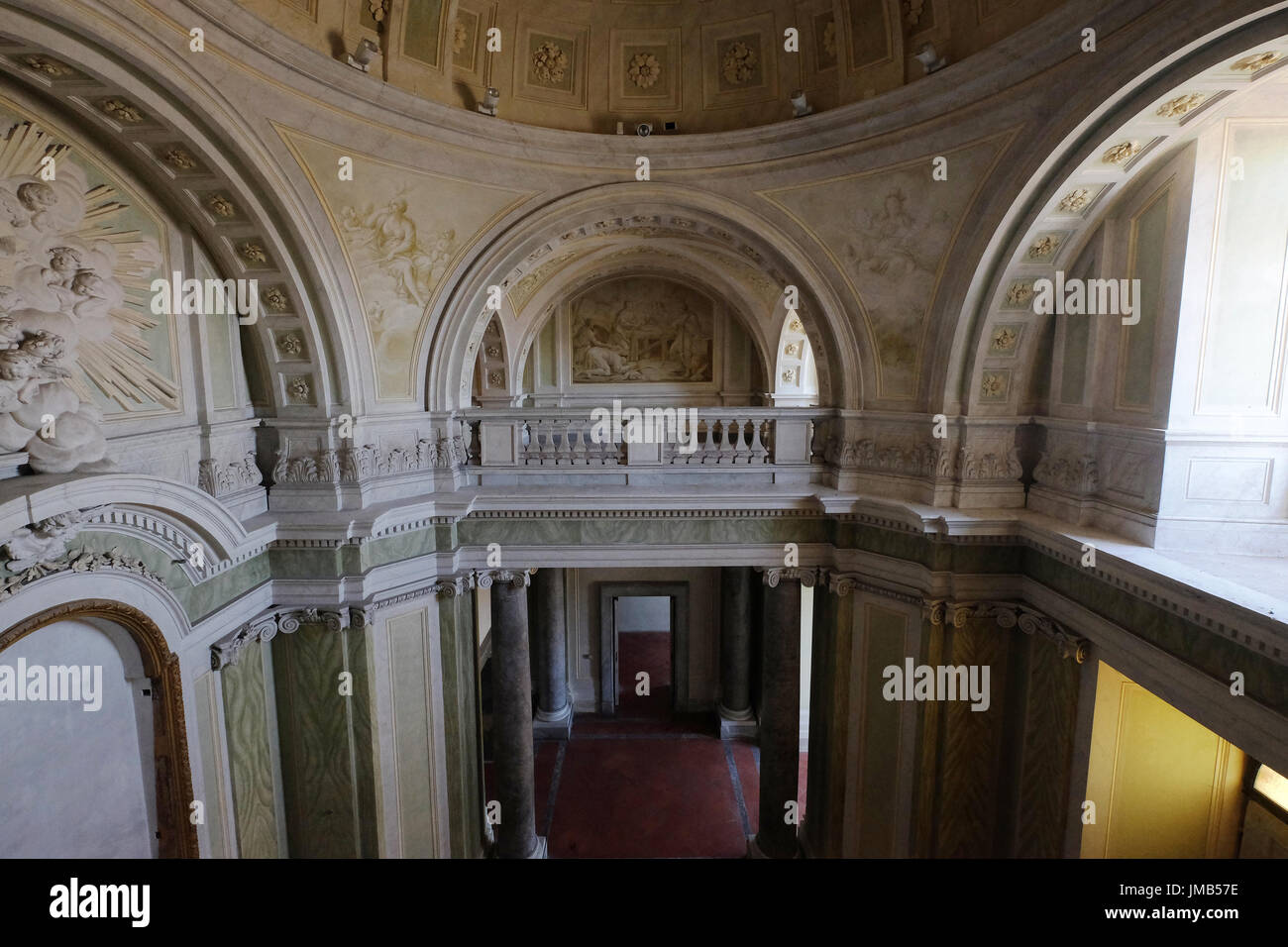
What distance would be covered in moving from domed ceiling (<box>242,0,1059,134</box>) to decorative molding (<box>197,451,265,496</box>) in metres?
4.05

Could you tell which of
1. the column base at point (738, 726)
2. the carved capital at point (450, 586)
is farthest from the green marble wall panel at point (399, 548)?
the column base at point (738, 726)

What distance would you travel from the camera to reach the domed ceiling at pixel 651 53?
6.48m

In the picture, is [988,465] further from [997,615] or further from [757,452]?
[757,452]

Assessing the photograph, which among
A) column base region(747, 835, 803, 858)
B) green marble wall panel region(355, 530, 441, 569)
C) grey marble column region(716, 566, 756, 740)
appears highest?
green marble wall panel region(355, 530, 441, 569)

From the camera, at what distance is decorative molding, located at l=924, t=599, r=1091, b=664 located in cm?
637

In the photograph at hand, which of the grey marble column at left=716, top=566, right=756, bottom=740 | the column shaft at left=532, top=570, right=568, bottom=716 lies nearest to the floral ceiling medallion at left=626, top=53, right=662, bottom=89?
the grey marble column at left=716, top=566, right=756, bottom=740

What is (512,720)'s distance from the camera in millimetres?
8602

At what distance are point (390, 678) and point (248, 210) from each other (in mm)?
4868

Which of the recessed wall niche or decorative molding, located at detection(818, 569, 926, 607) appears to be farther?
the recessed wall niche

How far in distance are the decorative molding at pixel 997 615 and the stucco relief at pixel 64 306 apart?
7.56 meters

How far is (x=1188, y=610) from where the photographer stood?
4.67m

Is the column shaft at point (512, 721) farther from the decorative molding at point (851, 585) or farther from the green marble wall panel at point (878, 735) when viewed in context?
the green marble wall panel at point (878, 735)

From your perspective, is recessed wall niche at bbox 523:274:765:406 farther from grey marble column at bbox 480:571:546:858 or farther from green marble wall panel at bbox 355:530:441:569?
green marble wall panel at bbox 355:530:441:569

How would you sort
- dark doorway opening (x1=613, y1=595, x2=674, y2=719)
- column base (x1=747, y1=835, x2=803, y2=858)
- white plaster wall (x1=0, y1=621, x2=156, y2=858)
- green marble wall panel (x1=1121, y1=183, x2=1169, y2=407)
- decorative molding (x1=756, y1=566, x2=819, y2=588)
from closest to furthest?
white plaster wall (x1=0, y1=621, x2=156, y2=858), green marble wall panel (x1=1121, y1=183, x2=1169, y2=407), decorative molding (x1=756, y1=566, x2=819, y2=588), column base (x1=747, y1=835, x2=803, y2=858), dark doorway opening (x1=613, y1=595, x2=674, y2=719)
